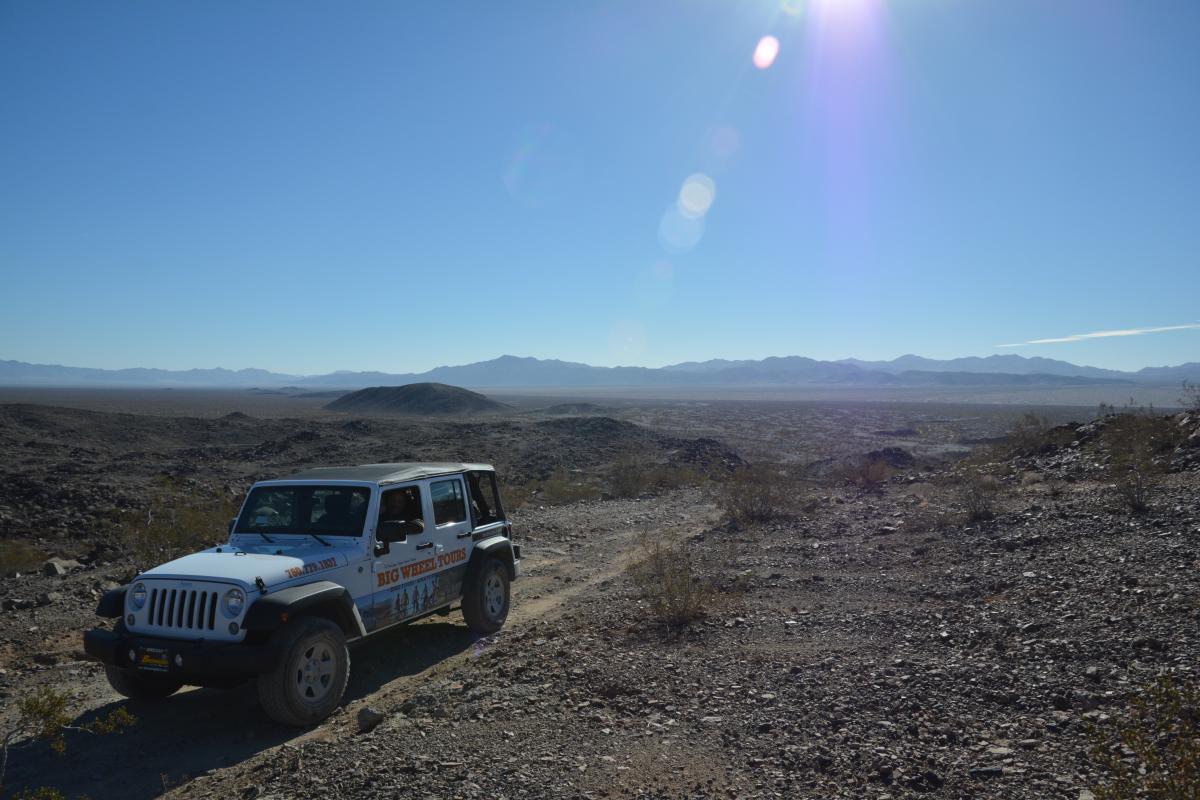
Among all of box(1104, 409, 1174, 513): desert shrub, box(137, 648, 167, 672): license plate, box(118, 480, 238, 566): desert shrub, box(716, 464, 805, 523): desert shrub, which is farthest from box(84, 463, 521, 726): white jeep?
box(1104, 409, 1174, 513): desert shrub

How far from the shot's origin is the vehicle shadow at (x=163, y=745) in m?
5.01

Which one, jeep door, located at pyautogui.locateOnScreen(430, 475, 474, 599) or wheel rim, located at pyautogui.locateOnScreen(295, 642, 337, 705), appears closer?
wheel rim, located at pyautogui.locateOnScreen(295, 642, 337, 705)

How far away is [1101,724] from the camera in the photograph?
448 centimetres

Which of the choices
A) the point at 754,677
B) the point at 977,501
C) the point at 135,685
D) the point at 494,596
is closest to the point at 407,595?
the point at 494,596

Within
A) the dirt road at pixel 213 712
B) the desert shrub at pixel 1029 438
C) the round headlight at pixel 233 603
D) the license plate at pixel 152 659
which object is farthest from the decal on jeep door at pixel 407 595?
the desert shrub at pixel 1029 438

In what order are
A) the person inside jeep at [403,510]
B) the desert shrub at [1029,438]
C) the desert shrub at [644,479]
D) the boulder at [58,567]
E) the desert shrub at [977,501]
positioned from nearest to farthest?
the person inside jeep at [403,510], the boulder at [58,567], the desert shrub at [977,501], the desert shrub at [1029,438], the desert shrub at [644,479]

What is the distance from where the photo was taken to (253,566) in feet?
19.1

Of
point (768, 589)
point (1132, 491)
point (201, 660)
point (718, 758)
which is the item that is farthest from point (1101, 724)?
point (1132, 491)

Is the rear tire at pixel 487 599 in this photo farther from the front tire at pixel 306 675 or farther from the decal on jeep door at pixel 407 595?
the front tire at pixel 306 675

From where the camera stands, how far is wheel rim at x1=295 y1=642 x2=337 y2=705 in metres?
5.62

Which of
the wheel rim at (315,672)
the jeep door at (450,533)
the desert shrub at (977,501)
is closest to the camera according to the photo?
the wheel rim at (315,672)

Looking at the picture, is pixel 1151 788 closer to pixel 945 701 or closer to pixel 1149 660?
pixel 945 701

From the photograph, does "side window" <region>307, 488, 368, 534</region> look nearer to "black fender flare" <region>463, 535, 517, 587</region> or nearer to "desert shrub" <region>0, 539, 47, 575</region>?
"black fender flare" <region>463, 535, 517, 587</region>

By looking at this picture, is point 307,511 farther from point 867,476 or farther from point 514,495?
point 867,476
